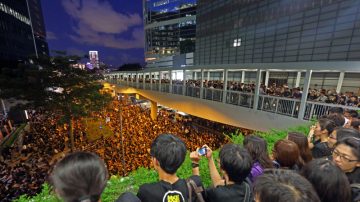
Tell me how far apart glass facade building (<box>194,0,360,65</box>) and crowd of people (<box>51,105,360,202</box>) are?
1978 centimetres

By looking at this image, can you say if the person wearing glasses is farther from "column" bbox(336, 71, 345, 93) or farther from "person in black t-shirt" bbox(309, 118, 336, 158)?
"column" bbox(336, 71, 345, 93)

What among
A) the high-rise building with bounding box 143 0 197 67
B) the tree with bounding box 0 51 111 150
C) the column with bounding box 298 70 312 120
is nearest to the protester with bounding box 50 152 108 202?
the column with bounding box 298 70 312 120

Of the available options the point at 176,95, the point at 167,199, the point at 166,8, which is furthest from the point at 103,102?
the point at 166,8

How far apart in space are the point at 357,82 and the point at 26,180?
863 inches

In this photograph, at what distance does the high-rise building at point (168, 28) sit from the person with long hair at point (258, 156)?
53.3 metres

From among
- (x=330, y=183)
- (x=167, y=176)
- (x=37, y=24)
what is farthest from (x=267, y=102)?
(x=37, y=24)

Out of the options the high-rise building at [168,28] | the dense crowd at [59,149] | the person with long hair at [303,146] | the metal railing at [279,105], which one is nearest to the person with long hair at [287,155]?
the person with long hair at [303,146]

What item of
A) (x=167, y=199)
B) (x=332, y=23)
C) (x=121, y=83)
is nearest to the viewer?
(x=167, y=199)

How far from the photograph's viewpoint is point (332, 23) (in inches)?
719

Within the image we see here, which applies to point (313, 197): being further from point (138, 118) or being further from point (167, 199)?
point (138, 118)

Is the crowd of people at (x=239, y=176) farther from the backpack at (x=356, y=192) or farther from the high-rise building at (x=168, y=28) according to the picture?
the high-rise building at (x=168, y=28)

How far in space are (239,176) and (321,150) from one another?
260cm

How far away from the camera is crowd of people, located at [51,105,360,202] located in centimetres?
128

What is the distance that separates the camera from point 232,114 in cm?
1143
